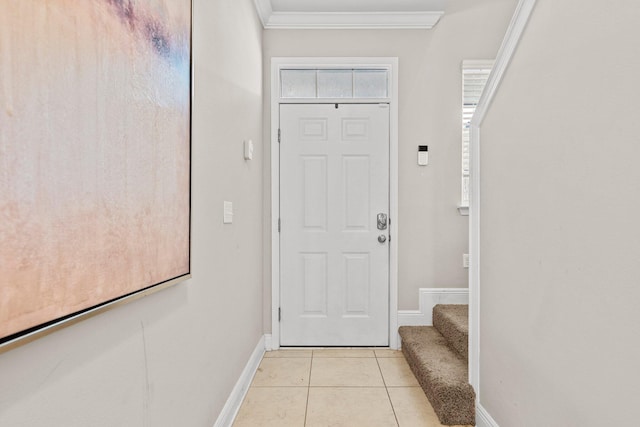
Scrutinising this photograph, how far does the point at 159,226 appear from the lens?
45.2 inches

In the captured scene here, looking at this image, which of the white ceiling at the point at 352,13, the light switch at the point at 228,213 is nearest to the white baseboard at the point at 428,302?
the light switch at the point at 228,213

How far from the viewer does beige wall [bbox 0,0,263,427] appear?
0.77 meters

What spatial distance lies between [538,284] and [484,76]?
240 centimetres

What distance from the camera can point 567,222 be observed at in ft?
4.10

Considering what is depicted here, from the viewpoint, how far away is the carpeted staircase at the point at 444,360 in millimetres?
2023

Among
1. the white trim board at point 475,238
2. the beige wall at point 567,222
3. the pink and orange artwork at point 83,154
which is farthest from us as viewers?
the white trim board at point 475,238

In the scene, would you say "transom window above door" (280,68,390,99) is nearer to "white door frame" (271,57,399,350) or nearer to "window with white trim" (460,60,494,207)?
"white door frame" (271,57,399,350)

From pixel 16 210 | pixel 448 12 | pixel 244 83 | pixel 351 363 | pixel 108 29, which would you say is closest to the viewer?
pixel 16 210

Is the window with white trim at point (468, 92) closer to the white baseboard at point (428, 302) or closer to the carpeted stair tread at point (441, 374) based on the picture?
the white baseboard at point (428, 302)

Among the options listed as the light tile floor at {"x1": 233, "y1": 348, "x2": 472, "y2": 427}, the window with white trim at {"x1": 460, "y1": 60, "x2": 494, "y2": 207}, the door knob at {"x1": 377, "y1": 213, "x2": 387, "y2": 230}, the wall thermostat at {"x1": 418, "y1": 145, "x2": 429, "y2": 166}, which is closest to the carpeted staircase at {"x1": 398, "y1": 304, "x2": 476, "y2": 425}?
the light tile floor at {"x1": 233, "y1": 348, "x2": 472, "y2": 427}

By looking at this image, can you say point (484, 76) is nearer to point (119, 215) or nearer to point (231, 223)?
point (231, 223)

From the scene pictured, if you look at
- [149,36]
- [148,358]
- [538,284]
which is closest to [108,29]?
[149,36]

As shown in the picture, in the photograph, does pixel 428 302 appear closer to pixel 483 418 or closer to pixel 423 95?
pixel 483 418

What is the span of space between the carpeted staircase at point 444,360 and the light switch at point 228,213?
1422mm
